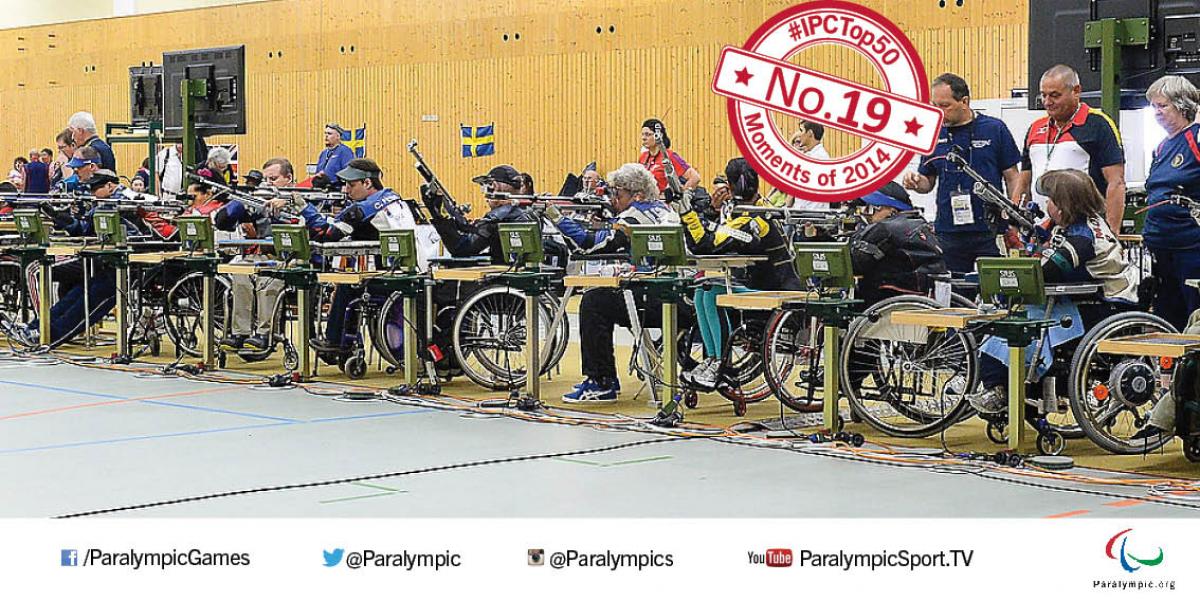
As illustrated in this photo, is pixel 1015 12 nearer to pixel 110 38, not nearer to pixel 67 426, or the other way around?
pixel 67 426

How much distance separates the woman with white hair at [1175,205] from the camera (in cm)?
605

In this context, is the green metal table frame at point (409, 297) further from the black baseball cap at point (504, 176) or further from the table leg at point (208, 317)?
the table leg at point (208, 317)

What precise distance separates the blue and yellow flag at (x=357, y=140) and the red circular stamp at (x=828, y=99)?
444 centimetres

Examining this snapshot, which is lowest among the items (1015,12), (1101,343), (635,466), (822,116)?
(635,466)

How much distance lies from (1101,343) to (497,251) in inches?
140

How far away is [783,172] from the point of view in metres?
11.6

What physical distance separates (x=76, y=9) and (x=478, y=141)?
7378 mm

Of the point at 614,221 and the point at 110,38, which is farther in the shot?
Answer: the point at 110,38

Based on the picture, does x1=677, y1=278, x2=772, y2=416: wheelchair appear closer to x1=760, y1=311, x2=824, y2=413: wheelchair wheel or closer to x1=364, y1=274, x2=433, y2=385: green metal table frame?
x1=760, y1=311, x2=824, y2=413: wheelchair wheel

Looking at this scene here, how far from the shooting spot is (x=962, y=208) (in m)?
6.55

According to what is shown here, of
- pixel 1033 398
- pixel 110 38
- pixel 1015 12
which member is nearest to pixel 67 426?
pixel 1033 398
